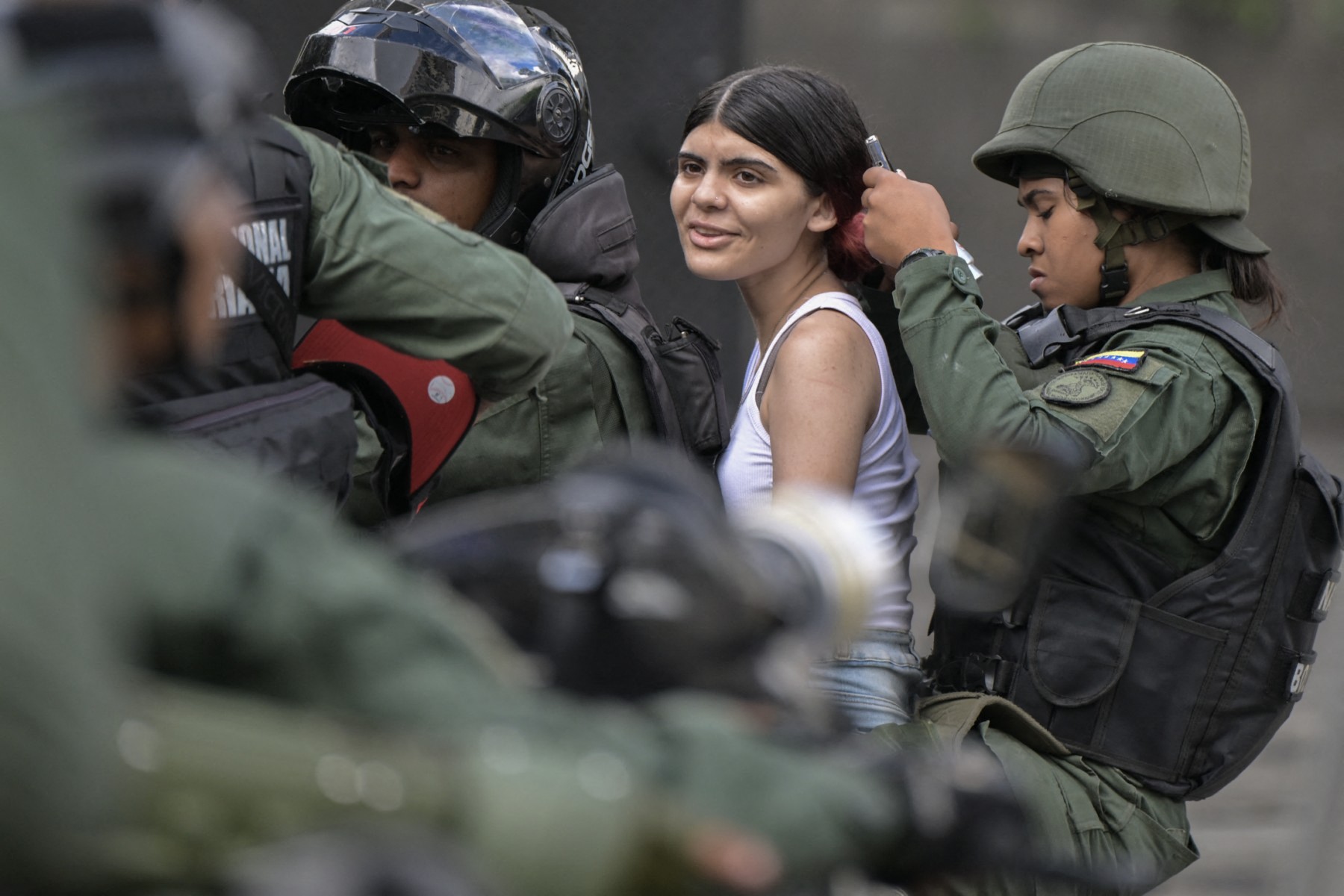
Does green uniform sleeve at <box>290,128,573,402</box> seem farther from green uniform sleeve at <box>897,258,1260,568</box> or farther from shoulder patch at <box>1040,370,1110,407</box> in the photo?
shoulder patch at <box>1040,370,1110,407</box>

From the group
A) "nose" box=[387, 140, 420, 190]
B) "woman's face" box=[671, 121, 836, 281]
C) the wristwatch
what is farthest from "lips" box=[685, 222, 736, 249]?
"nose" box=[387, 140, 420, 190]

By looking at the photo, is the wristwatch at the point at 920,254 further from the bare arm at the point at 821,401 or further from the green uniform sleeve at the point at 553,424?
the green uniform sleeve at the point at 553,424

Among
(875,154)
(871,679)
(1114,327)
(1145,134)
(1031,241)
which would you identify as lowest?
(871,679)

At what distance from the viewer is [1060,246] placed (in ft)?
8.96

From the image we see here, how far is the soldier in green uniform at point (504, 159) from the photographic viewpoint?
9.07 feet

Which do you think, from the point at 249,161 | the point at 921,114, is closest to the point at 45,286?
the point at 249,161

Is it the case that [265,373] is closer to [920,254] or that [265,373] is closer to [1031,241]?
[920,254]

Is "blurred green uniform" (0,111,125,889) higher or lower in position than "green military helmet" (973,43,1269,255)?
lower

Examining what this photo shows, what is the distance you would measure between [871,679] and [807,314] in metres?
0.67

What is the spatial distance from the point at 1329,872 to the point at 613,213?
2.79 metres

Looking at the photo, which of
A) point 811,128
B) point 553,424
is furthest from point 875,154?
point 553,424

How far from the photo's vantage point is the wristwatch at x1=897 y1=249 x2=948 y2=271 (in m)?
2.54


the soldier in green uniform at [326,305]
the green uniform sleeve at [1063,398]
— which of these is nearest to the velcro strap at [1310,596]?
the green uniform sleeve at [1063,398]

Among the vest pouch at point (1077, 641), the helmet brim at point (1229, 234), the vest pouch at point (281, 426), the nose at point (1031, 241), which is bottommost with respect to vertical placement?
the vest pouch at point (1077, 641)
